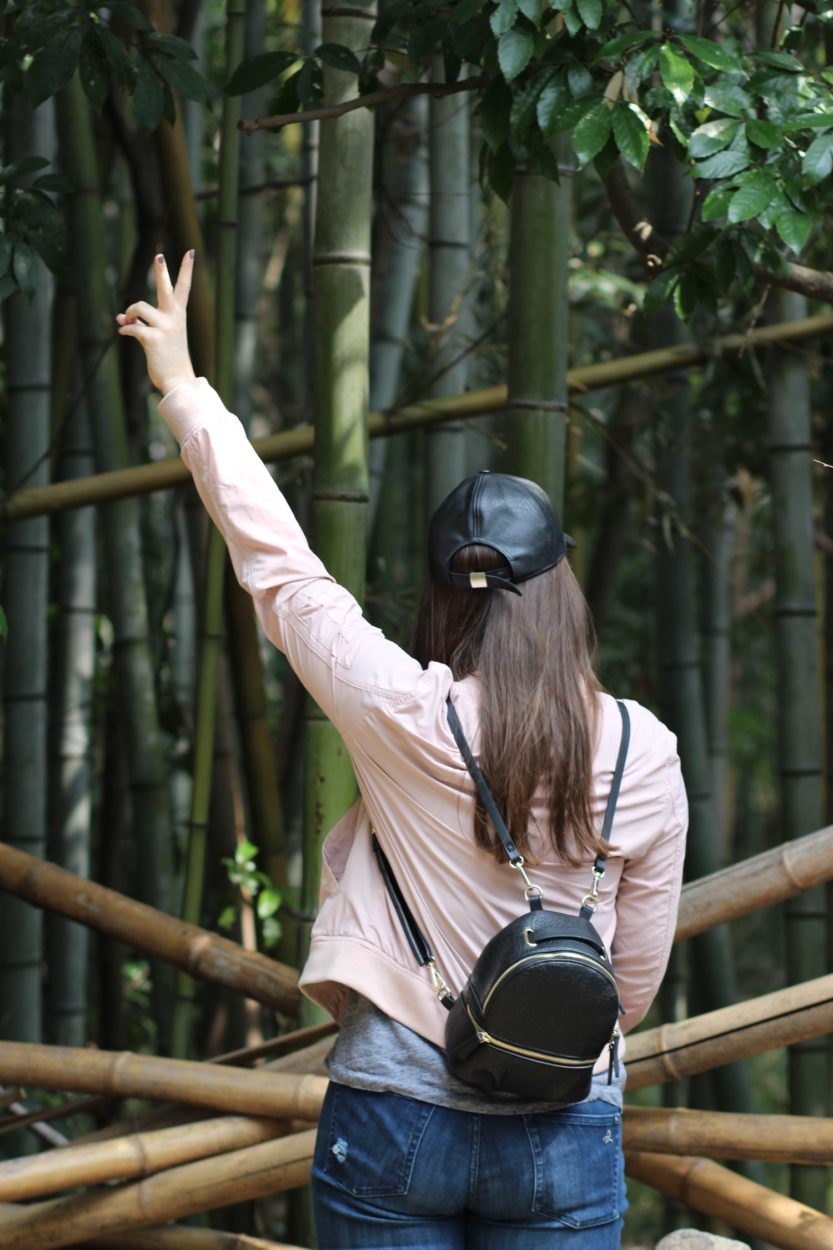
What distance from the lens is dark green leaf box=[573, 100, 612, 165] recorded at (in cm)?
160

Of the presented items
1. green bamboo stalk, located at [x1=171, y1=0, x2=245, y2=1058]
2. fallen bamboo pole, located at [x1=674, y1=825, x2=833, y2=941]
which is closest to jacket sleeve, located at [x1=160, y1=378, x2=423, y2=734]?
fallen bamboo pole, located at [x1=674, y1=825, x2=833, y2=941]

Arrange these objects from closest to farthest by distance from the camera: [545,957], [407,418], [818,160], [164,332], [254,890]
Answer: [545,957], [164,332], [818,160], [407,418], [254,890]

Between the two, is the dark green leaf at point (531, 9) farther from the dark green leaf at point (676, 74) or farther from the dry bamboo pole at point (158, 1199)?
the dry bamboo pole at point (158, 1199)

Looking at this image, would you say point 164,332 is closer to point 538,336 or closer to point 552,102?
point 552,102

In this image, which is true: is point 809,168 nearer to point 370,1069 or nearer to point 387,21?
point 387,21

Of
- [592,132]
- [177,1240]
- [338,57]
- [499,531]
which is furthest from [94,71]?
[177,1240]

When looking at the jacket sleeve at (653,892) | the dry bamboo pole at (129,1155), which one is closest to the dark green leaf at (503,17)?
the jacket sleeve at (653,892)

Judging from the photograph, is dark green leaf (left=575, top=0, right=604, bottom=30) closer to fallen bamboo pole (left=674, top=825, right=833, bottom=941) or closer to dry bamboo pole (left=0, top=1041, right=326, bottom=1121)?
fallen bamboo pole (left=674, top=825, right=833, bottom=941)

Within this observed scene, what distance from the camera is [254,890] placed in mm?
2623

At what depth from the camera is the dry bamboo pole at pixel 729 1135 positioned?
5.78 feet

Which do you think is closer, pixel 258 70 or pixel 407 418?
pixel 258 70

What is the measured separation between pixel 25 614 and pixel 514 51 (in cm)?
163

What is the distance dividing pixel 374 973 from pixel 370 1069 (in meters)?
0.09

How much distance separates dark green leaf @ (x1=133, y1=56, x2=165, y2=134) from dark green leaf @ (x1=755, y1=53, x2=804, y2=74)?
2.63 feet
